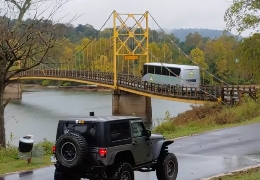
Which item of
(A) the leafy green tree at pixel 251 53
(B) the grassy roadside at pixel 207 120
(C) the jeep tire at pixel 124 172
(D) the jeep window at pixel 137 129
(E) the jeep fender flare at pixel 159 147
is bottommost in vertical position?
(B) the grassy roadside at pixel 207 120

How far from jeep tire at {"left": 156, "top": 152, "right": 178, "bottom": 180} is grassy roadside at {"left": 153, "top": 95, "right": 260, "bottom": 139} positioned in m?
8.24

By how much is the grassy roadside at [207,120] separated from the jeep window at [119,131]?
387 inches

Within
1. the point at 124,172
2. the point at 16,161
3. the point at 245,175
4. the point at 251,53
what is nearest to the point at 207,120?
the point at 251,53

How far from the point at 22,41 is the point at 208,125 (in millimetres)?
10619

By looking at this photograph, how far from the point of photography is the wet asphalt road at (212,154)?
12.3 metres

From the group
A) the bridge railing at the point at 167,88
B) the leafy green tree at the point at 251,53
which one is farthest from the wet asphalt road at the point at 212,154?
the bridge railing at the point at 167,88

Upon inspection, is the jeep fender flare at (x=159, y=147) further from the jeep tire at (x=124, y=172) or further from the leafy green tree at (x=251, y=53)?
the leafy green tree at (x=251, y=53)

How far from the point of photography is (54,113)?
54812 mm

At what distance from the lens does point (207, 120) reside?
2597 cm

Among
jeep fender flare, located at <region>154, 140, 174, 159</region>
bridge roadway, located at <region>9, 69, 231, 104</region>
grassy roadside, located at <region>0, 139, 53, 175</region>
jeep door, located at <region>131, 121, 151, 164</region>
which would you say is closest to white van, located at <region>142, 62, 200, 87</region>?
bridge roadway, located at <region>9, 69, 231, 104</region>

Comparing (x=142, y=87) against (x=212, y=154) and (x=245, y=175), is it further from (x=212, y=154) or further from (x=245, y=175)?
(x=245, y=175)

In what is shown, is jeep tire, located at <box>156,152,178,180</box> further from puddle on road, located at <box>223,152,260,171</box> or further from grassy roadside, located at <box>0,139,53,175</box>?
grassy roadside, located at <box>0,139,53,175</box>

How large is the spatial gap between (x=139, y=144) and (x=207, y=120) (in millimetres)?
16001

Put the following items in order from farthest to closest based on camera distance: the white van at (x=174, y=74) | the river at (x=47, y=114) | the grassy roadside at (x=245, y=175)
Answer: the white van at (x=174, y=74)
the river at (x=47, y=114)
the grassy roadside at (x=245, y=175)
